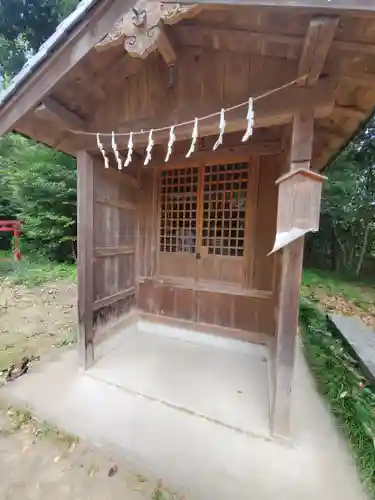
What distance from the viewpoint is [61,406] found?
2.53 m

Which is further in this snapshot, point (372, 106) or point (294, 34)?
point (372, 106)

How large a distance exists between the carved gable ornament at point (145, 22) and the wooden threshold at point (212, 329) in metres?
3.16

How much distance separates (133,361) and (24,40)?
52.1 feet

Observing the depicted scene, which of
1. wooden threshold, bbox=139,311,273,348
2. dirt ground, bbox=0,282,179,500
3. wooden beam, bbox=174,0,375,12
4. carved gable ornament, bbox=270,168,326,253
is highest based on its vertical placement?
wooden beam, bbox=174,0,375,12

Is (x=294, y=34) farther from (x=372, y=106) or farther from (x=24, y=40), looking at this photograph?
(x=24, y=40)

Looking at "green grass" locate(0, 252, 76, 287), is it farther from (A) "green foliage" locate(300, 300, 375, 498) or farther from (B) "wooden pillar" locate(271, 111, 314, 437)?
(B) "wooden pillar" locate(271, 111, 314, 437)

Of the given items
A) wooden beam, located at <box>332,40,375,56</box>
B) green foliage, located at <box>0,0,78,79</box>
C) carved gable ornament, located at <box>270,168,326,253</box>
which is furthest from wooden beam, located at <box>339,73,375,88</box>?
green foliage, located at <box>0,0,78,79</box>

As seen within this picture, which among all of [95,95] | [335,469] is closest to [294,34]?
[95,95]

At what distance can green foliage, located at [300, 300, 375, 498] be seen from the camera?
2.00 metres

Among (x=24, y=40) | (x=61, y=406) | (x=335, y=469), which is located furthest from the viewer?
(x=24, y=40)

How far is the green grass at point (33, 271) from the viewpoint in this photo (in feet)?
23.2

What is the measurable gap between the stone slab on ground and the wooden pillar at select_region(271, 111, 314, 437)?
1.43 meters

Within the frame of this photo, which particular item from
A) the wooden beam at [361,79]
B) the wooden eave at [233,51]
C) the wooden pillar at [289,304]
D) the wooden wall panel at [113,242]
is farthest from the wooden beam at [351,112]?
the wooden wall panel at [113,242]

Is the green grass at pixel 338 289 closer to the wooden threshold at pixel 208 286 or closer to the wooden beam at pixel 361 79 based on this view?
the wooden threshold at pixel 208 286
